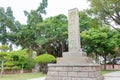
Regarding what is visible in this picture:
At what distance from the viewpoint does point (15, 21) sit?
19797 mm

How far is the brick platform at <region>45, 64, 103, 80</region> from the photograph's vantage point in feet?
26.0

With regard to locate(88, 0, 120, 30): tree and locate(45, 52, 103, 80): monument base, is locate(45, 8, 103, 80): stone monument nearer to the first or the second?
locate(45, 52, 103, 80): monument base

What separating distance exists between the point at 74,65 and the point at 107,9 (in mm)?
4463

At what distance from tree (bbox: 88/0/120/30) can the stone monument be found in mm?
2747

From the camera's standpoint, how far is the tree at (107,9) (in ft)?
36.2

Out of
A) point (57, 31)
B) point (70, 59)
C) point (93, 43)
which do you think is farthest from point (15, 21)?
point (70, 59)

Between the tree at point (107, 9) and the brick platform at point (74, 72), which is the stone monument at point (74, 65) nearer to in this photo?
the brick platform at point (74, 72)

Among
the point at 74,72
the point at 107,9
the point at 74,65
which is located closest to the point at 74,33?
the point at 74,65

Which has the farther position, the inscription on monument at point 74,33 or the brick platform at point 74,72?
the inscription on monument at point 74,33

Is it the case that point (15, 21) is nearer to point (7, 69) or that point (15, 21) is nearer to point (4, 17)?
point (4, 17)

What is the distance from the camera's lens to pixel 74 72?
820 centimetres

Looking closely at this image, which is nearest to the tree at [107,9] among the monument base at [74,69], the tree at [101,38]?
the monument base at [74,69]

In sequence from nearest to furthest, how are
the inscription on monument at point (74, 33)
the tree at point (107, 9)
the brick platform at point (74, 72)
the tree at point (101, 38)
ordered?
the brick platform at point (74, 72) → the inscription on monument at point (74, 33) → the tree at point (107, 9) → the tree at point (101, 38)

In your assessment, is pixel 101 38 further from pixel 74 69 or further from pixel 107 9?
pixel 74 69
